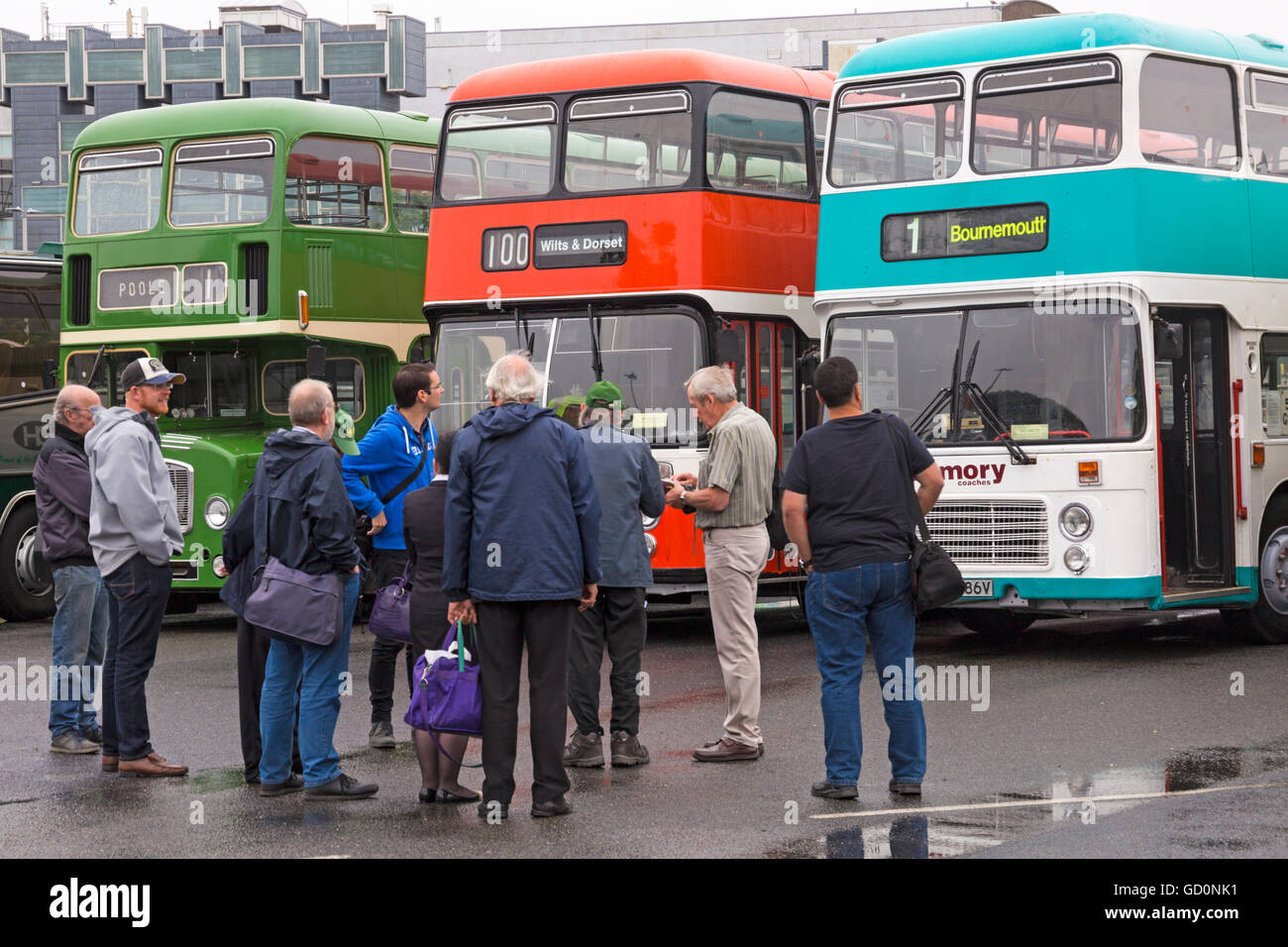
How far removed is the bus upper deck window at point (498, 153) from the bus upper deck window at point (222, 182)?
1.91m

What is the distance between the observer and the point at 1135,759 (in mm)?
8883

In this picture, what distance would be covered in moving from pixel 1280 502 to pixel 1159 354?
6.75 feet

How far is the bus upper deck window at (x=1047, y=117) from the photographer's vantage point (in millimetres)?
12648

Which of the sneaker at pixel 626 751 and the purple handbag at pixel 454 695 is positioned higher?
the purple handbag at pixel 454 695

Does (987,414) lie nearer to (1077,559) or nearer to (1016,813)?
(1077,559)

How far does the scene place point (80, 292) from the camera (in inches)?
667

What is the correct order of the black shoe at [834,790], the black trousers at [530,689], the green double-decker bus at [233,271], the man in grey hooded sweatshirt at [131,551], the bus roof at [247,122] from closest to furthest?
the black trousers at [530,689] < the black shoe at [834,790] < the man in grey hooded sweatshirt at [131,551] < the green double-decker bus at [233,271] < the bus roof at [247,122]

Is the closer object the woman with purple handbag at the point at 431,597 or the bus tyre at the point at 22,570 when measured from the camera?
the woman with purple handbag at the point at 431,597

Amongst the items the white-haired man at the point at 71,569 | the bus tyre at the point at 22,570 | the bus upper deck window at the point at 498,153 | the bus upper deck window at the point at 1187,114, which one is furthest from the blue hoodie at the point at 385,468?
the bus tyre at the point at 22,570

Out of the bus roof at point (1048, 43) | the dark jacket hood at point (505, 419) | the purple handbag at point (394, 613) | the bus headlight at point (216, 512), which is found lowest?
the purple handbag at point (394, 613)

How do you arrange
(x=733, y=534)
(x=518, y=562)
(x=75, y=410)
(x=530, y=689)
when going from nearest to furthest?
1. (x=518, y=562)
2. (x=530, y=689)
3. (x=733, y=534)
4. (x=75, y=410)

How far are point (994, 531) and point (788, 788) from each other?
196 inches

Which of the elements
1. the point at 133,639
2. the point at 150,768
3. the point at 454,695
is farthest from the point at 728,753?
the point at 133,639

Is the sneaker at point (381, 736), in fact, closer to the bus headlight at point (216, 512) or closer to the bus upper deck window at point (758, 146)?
the bus upper deck window at point (758, 146)
